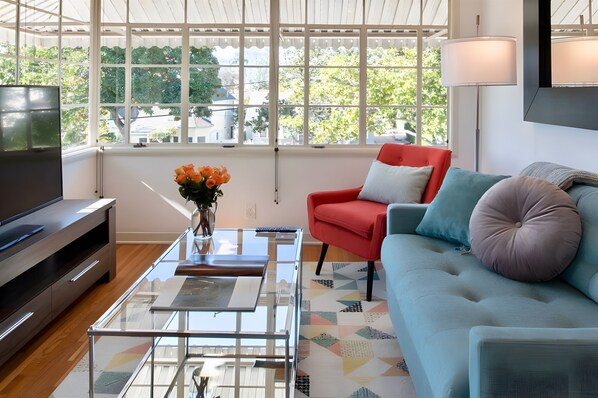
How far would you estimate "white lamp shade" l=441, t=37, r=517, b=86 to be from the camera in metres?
3.31

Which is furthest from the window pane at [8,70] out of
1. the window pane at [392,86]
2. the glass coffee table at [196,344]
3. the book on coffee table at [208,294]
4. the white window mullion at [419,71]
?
the white window mullion at [419,71]

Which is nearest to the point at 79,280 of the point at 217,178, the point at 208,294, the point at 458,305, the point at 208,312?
the point at 217,178

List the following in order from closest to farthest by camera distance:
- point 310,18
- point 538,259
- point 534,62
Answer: point 538,259 → point 534,62 → point 310,18

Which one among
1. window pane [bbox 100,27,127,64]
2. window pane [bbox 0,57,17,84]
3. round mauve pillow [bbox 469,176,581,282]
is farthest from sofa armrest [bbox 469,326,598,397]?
window pane [bbox 100,27,127,64]

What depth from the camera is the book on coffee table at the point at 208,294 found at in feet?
6.53

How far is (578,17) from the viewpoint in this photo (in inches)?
107

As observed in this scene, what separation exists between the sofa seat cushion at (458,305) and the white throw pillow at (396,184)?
50.5 inches

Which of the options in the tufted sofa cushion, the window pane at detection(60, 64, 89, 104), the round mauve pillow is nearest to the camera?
the tufted sofa cushion

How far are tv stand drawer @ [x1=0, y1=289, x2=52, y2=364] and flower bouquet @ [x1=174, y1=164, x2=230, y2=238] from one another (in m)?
0.80

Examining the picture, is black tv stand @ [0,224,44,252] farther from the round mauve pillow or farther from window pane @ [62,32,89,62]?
the round mauve pillow

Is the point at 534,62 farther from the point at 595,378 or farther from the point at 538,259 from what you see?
the point at 595,378

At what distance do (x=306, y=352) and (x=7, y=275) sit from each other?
53.8 inches

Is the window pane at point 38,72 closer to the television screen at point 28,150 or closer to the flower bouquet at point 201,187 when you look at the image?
the television screen at point 28,150

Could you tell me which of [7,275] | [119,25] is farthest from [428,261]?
[119,25]
